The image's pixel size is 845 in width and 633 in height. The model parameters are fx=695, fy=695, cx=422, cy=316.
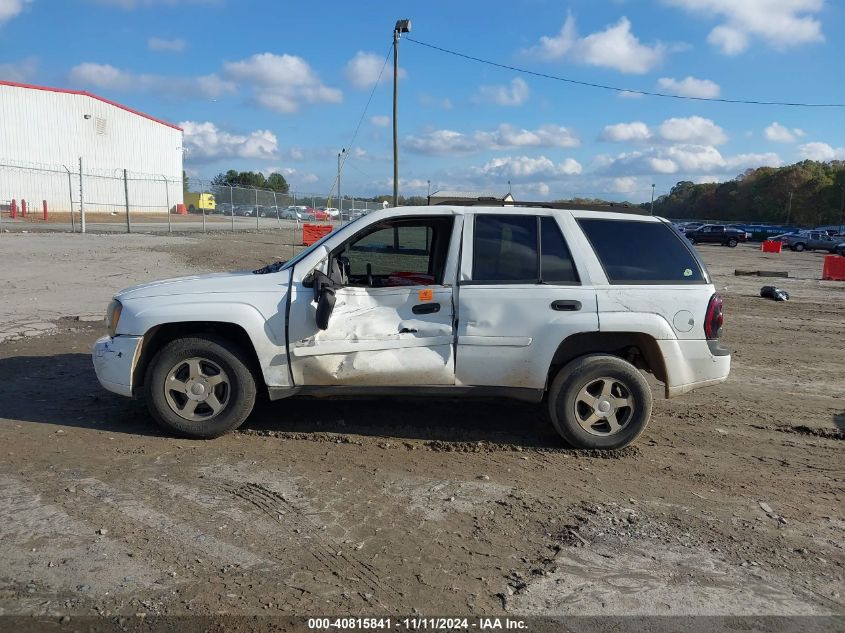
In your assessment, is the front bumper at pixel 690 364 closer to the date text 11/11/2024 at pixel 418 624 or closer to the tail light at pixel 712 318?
the tail light at pixel 712 318

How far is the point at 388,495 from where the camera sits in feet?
14.5

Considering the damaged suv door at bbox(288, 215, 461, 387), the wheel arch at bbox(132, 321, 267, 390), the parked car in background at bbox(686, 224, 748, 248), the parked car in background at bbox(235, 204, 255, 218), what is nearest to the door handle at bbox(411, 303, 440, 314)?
the damaged suv door at bbox(288, 215, 461, 387)

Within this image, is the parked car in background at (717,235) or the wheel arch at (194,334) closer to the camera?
the wheel arch at (194,334)

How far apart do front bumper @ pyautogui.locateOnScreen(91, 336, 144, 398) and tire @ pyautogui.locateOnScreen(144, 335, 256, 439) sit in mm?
149

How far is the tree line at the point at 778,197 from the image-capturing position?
283ft

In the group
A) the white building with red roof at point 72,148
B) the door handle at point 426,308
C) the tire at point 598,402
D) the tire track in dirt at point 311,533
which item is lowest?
the tire track in dirt at point 311,533

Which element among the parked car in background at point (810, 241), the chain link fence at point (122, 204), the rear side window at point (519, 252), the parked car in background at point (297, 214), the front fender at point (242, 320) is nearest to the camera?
the front fender at point (242, 320)

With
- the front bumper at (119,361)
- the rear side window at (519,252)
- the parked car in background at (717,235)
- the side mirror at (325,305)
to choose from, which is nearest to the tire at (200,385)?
the front bumper at (119,361)

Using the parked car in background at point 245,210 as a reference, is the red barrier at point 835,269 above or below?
below

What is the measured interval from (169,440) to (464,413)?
247cm

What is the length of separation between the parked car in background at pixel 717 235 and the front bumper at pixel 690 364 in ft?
168

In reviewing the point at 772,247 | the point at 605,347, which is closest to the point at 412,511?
the point at 605,347

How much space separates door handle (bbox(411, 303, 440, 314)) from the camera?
5.20 meters

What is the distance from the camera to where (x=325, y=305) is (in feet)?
16.3
